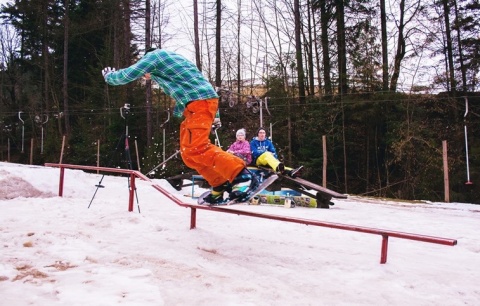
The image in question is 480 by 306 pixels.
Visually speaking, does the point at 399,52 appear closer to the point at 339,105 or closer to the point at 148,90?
the point at 339,105

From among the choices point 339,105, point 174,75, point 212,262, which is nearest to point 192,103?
point 174,75

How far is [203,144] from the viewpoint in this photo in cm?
395

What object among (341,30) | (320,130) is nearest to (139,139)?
(320,130)

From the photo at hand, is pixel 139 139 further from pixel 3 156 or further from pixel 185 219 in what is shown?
pixel 185 219

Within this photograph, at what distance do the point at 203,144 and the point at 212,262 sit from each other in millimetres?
1145

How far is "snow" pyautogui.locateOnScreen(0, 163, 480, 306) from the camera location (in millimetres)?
2711

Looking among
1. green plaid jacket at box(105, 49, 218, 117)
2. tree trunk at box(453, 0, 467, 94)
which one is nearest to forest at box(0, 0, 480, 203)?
tree trunk at box(453, 0, 467, 94)

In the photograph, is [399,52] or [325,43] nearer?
[399,52]

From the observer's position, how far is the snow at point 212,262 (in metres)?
2.71

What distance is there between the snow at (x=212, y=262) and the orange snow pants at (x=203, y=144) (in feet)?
2.86

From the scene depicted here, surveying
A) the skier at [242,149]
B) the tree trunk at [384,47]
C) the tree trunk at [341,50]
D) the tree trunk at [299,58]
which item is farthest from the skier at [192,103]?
the tree trunk at [299,58]

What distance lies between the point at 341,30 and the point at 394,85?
420 centimetres

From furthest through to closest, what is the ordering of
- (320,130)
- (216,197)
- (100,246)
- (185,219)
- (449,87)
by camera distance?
(320,130)
(449,87)
(185,219)
(216,197)
(100,246)

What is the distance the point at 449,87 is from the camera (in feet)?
50.4
